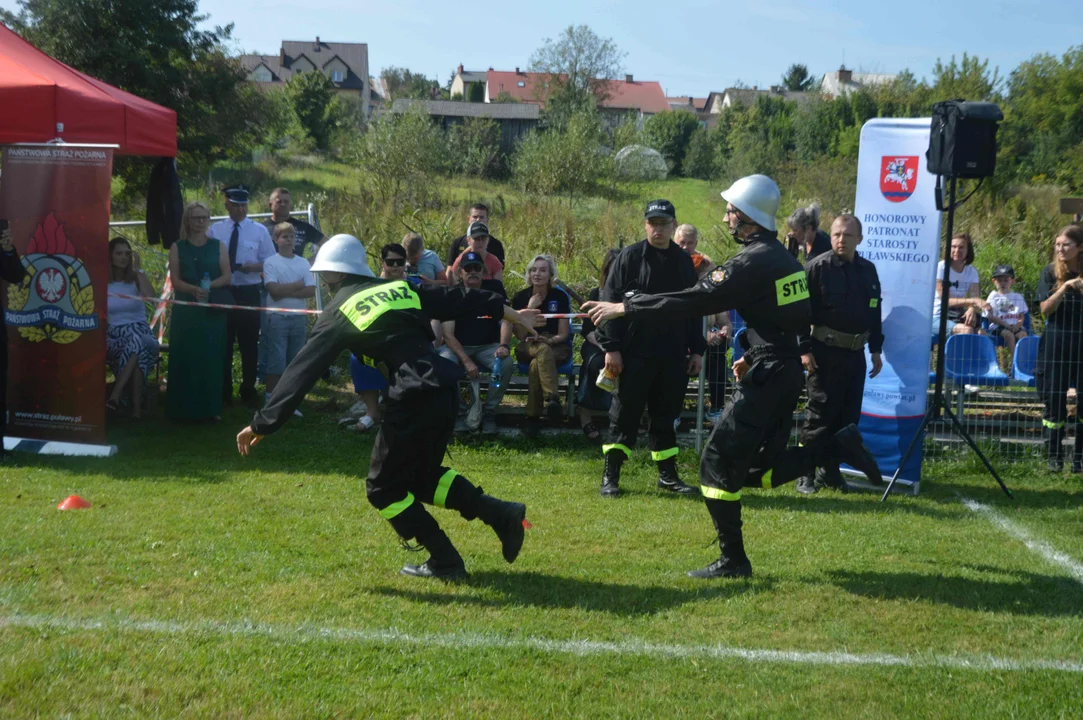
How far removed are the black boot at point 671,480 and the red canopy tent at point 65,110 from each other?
6095 mm

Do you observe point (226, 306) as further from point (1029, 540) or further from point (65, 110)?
point (1029, 540)

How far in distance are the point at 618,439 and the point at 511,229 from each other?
12.3 meters

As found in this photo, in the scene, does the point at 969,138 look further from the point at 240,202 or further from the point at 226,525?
the point at 240,202

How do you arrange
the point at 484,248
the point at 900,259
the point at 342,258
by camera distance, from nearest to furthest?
1. the point at 342,258
2. the point at 900,259
3. the point at 484,248

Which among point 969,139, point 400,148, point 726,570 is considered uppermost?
point 400,148

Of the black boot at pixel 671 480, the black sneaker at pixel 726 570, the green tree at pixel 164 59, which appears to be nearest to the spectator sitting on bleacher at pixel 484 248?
the black boot at pixel 671 480

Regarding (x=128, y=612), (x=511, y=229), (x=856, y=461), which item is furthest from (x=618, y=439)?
(x=511, y=229)

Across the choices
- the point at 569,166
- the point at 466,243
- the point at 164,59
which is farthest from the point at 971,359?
the point at 164,59

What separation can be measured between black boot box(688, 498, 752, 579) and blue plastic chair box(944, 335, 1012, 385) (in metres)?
4.73

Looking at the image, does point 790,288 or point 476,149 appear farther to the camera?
point 476,149

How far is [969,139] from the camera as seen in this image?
793 centimetres

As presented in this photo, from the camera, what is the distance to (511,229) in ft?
66.1

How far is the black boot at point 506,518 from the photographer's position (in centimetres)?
582

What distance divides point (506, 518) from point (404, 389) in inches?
38.6
